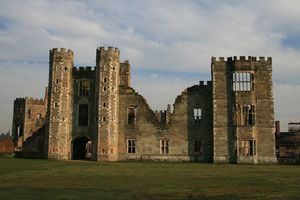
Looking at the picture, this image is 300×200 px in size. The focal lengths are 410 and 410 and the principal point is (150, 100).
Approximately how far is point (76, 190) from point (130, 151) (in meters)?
28.8

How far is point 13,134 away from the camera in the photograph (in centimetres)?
6950

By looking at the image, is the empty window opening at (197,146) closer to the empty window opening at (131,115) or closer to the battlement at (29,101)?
the empty window opening at (131,115)

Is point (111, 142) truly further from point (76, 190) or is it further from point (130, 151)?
point (76, 190)

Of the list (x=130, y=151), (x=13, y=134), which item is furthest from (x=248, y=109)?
(x=13, y=134)

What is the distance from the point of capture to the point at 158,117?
47.5 meters

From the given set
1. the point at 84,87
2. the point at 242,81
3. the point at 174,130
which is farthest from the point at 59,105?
the point at 242,81

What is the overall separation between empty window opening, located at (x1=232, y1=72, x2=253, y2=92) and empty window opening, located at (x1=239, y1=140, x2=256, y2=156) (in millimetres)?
5422

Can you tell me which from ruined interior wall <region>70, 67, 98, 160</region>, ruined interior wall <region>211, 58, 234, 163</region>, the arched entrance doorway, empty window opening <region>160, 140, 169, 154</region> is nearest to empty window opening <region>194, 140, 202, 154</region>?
ruined interior wall <region>211, 58, 234, 163</region>

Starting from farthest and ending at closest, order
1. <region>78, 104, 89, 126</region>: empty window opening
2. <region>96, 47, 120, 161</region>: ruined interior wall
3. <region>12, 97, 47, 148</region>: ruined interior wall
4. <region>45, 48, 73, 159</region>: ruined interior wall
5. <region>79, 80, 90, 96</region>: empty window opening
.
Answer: <region>12, 97, 47, 148</region>: ruined interior wall < <region>79, 80, 90, 96</region>: empty window opening < <region>78, 104, 89, 126</region>: empty window opening < <region>45, 48, 73, 159</region>: ruined interior wall < <region>96, 47, 120, 161</region>: ruined interior wall

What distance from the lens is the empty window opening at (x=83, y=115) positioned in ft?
151

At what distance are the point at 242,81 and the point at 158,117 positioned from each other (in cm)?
1062

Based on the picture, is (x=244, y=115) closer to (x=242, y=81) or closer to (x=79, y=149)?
(x=242, y=81)

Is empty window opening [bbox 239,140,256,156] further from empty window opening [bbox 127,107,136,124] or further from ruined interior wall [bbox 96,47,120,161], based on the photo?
ruined interior wall [bbox 96,47,120,161]

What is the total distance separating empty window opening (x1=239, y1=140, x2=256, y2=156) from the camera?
41.6m
